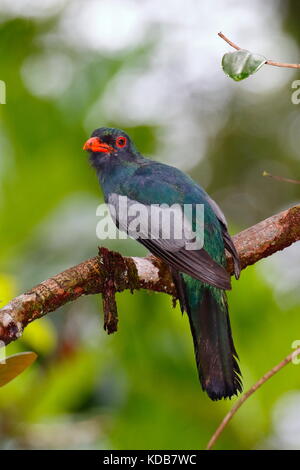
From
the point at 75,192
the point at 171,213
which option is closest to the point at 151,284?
the point at 171,213

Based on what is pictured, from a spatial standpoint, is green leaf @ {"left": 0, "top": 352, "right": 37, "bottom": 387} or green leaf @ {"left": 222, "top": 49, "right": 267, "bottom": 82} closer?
green leaf @ {"left": 0, "top": 352, "right": 37, "bottom": 387}

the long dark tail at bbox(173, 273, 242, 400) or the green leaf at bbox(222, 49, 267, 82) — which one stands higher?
the green leaf at bbox(222, 49, 267, 82)

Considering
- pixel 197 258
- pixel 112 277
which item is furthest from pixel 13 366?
pixel 197 258

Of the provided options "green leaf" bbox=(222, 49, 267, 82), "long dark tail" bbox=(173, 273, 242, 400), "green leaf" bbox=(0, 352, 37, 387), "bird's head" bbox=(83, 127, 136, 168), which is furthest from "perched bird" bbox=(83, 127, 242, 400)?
"green leaf" bbox=(0, 352, 37, 387)

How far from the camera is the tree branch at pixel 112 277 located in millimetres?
2818

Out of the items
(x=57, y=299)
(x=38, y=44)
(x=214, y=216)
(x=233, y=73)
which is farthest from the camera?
(x=38, y=44)

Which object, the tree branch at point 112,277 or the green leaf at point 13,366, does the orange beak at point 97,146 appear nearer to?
the tree branch at point 112,277

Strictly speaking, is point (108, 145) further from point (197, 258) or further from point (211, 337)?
point (211, 337)

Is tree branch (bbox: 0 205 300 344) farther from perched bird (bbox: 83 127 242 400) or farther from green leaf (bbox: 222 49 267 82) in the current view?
green leaf (bbox: 222 49 267 82)

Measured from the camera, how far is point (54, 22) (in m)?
6.32

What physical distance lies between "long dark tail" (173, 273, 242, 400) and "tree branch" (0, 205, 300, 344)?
3.8 inches

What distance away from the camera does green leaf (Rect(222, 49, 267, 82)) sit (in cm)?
265
